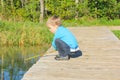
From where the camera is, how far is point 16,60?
1079cm

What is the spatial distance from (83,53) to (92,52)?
0.29 m

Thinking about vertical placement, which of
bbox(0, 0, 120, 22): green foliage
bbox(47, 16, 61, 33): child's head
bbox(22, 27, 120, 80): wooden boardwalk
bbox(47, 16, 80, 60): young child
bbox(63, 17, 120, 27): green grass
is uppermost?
bbox(47, 16, 61, 33): child's head

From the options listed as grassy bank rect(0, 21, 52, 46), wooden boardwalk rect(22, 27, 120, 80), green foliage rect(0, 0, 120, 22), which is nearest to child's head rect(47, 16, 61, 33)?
wooden boardwalk rect(22, 27, 120, 80)

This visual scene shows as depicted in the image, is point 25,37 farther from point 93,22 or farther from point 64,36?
point 64,36

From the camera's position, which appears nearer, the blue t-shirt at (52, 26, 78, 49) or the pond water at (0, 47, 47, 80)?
the blue t-shirt at (52, 26, 78, 49)

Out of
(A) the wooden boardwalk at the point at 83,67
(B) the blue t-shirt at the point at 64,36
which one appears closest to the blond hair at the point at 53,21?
(B) the blue t-shirt at the point at 64,36

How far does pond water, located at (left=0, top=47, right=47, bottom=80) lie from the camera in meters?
9.09

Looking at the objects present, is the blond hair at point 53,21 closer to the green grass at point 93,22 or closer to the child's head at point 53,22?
the child's head at point 53,22

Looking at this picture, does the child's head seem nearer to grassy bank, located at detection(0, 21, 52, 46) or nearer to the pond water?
the pond water

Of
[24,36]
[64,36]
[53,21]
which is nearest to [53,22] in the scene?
[53,21]

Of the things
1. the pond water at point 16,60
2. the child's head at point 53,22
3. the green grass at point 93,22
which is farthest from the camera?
the green grass at point 93,22

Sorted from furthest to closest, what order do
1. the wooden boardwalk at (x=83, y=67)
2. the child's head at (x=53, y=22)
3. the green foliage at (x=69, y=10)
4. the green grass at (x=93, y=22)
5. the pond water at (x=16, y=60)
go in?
1. the green foliage at (x=69, y=10)
2. the green grass at (x=93, y=22)
3. the pond water at (x=16, y=60)
4. the child's head at (x=53, y=22)
5. the wooden boardwalk at (x=83, y=67)

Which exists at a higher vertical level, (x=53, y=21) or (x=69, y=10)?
(x=53, y=21)

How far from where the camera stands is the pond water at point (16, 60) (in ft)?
29.8
